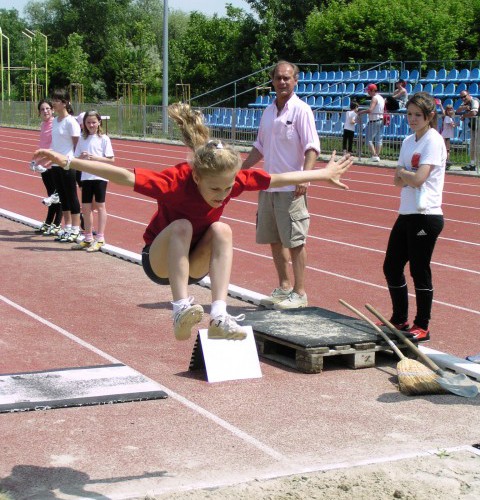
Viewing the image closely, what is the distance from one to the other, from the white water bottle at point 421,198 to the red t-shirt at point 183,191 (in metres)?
2.15

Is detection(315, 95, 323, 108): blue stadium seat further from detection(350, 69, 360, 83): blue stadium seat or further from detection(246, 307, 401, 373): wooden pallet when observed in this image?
detection(246, 307, 401, 373): wooden pallet

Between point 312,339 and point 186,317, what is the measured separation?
6.32 ft

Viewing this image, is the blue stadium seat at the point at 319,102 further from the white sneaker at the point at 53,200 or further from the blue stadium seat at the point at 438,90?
→ the white sneaker at the point at 53,200

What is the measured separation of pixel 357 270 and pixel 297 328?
11.7 feet

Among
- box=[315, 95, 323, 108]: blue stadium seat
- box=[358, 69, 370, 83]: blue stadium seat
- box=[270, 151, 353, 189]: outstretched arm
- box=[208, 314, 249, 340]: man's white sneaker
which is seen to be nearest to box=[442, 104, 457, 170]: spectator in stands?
box=[315, 95, 323, 108]: blue stadium seat

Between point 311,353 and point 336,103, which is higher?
point 336,103

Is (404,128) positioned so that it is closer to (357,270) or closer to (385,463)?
(357,270)

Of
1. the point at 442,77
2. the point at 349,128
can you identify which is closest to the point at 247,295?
the point at 349,128

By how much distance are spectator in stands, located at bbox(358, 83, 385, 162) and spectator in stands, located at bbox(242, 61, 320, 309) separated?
16323 mm

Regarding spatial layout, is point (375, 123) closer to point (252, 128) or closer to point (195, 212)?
point (252, 128)

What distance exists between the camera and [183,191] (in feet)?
17.7

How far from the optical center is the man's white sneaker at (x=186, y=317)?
5.36 metres

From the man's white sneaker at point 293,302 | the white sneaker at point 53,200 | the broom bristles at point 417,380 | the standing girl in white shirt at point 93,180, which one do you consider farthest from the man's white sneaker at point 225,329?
the white sneaker at point 53,200

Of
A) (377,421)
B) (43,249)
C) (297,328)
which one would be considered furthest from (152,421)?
(43,249)
